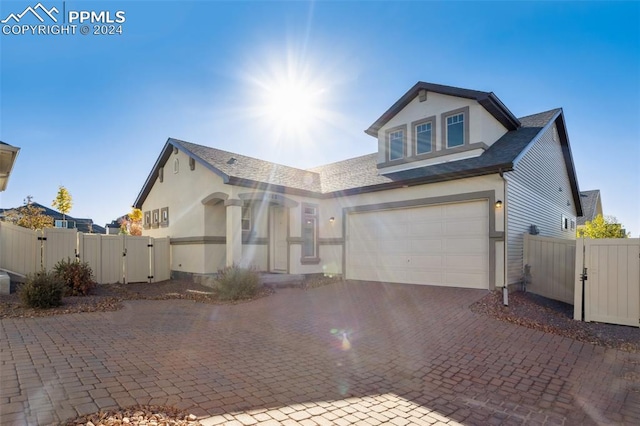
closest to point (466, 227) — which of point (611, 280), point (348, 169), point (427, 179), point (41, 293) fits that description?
point (427, 179)

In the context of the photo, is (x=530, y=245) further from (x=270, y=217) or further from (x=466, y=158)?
(x=270, y=217)

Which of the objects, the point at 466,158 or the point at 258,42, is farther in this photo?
the point at 466,158

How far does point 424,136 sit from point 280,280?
25.2 feet

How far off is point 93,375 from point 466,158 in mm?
11655

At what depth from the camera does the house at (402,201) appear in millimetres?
10828

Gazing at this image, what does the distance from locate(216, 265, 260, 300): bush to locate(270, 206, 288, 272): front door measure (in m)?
3.35

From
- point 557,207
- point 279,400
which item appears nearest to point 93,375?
point 279,400

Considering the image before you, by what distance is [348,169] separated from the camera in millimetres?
16844

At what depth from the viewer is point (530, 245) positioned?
11180 millimetres

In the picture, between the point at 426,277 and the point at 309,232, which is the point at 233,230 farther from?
the point at 426,277

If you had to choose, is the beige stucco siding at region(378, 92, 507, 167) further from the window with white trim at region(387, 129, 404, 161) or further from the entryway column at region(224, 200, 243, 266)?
the entryway column at region(224, 200, 243, 266)

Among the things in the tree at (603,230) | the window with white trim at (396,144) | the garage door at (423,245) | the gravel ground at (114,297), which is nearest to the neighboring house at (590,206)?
the tree at (603,230)

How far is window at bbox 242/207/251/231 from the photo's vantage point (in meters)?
Result: 14.3

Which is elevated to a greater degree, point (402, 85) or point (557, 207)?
point (402, 85)
